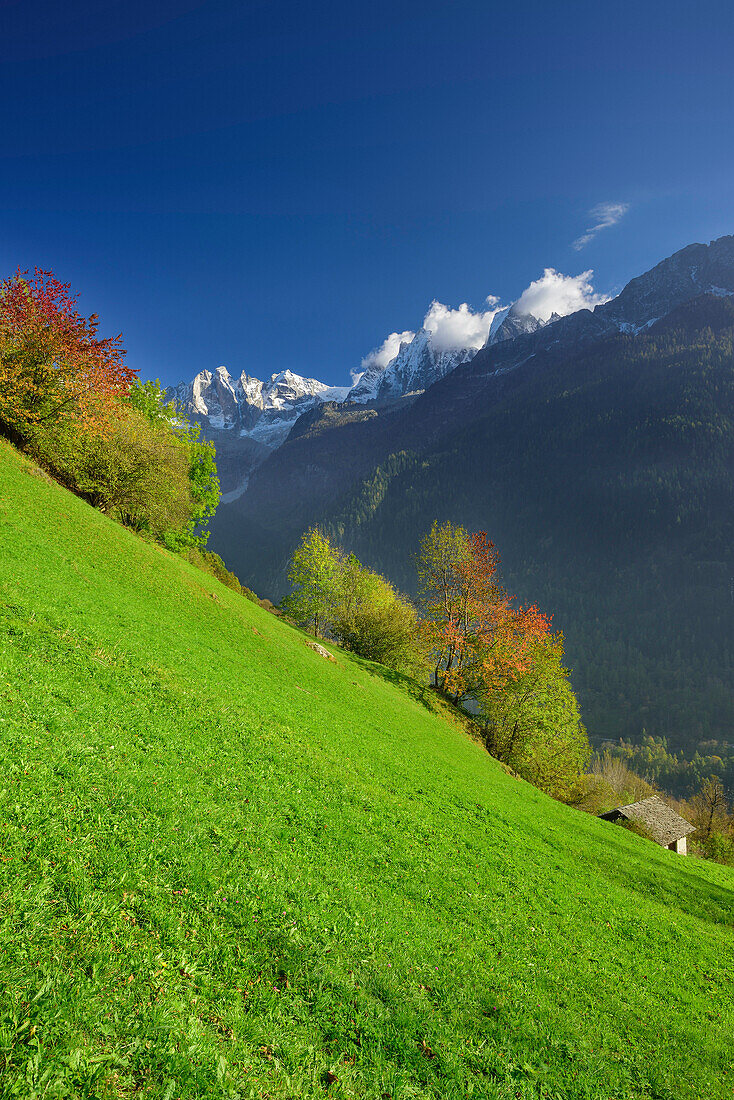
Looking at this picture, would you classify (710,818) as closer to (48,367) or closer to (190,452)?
(190,452)

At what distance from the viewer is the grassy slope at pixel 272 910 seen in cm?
533

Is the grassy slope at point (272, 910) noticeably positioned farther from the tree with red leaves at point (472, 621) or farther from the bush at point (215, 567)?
the bush at point (215, 567)

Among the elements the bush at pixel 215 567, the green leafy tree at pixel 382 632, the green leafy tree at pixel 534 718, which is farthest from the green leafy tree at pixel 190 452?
the green leafy tree at pixel 534 718

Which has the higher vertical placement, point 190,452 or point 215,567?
point 190,452

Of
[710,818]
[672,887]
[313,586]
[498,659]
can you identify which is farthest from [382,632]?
[710,818]

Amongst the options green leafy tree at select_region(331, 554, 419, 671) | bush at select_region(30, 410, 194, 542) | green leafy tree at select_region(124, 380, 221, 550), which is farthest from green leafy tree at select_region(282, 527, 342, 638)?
bush at select_region(30, 410, 194, 542)

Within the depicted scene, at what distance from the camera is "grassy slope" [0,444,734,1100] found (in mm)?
5328

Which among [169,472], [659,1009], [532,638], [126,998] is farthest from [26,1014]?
[532,638]

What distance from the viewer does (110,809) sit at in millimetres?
8422

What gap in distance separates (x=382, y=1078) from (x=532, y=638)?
37.3 m

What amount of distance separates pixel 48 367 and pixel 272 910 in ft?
100

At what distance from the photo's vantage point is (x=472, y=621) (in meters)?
41.8

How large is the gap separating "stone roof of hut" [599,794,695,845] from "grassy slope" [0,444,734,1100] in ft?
99.4

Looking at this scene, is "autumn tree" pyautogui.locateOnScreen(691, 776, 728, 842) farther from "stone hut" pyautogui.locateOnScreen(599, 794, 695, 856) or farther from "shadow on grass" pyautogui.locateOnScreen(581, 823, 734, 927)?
"shadow on grass" pyautogui.locateOnScreen(581, 823, 734, 927)
